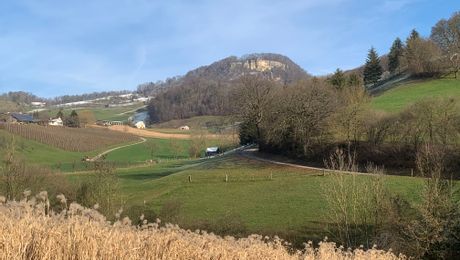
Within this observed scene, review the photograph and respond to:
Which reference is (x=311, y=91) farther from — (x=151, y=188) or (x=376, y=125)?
(x=151, y=188)

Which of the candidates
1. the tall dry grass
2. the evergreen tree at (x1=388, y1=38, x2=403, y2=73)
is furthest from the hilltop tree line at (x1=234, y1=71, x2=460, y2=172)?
the evergreen tree at (x1=388, y1=38, x2=403, y2=73)

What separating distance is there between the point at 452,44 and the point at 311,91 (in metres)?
43.6

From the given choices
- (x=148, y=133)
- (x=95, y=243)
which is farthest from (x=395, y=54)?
(x=95, y=243)

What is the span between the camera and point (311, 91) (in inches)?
2394

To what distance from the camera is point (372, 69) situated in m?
109

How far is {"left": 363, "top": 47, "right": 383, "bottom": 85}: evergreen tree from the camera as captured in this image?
10794 cm

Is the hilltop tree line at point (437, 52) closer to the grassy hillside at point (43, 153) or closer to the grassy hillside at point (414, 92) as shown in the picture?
the grassy hillside at point (414, 92)

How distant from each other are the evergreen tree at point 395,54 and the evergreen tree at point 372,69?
8.97 meters

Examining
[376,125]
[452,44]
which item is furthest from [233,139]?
[376,125]

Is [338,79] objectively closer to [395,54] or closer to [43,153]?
[395,54]

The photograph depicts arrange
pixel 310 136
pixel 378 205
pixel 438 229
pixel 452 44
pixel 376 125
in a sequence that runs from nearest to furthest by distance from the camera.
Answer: pixel 438 229 < pixel 378 205 < pixel 376 125 < pixel 310 136 < pixel 452 44

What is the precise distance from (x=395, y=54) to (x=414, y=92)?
3917 cm

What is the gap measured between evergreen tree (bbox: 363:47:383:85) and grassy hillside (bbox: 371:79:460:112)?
1935 cm

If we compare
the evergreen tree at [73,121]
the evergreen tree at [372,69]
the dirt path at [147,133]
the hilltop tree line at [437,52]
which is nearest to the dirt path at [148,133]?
the dirt path at [147,133]
